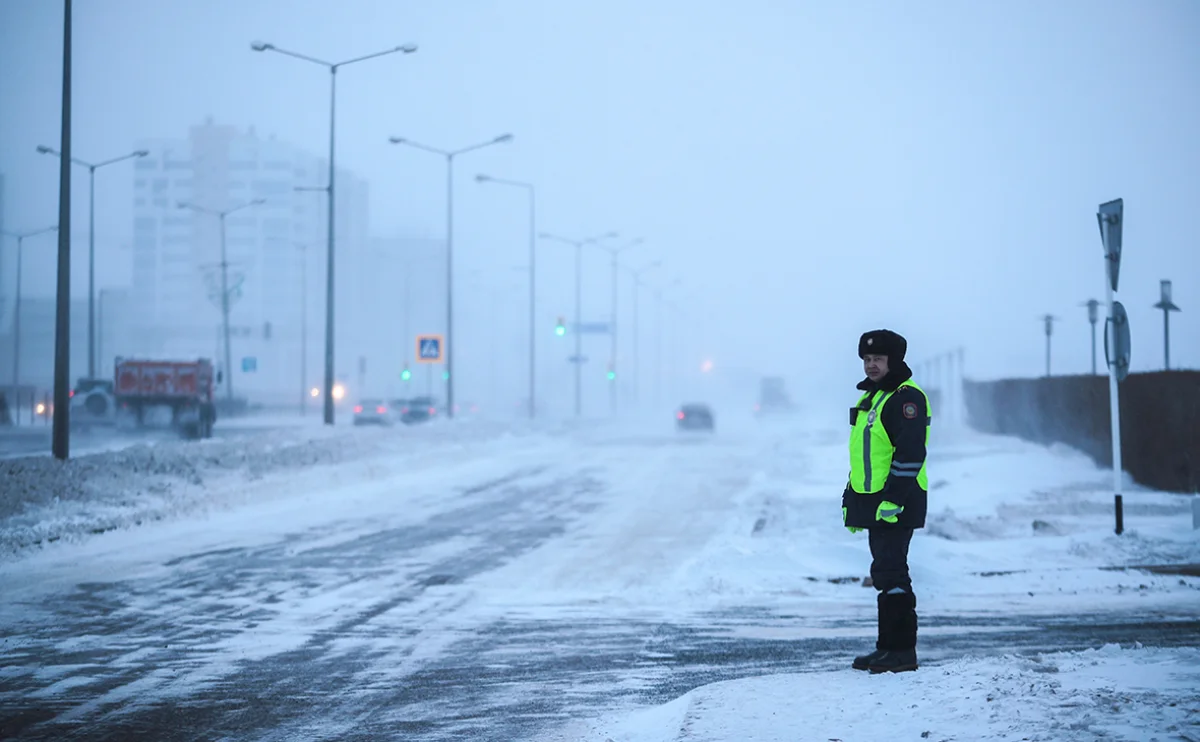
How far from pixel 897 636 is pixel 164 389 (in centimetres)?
4291

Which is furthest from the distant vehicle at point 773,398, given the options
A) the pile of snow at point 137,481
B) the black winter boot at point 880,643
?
the black winter boot at point 880,643

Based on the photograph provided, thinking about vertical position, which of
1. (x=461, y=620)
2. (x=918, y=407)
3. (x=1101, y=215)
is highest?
(x=1101, y=215)

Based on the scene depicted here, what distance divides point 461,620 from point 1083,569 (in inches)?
254

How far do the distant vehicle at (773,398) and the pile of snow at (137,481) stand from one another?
59431 mm

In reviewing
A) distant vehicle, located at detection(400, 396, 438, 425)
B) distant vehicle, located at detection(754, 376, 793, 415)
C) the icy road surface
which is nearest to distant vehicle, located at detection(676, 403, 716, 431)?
distant vehicle, located at detection(400, 396, 438, 425)

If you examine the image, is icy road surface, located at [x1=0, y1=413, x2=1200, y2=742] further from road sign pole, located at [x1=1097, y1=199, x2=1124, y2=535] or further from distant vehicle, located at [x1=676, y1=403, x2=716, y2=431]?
distant vehicle, located at [x1=676, y1=403, x2=716, y2=431]

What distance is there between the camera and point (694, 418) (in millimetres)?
54719

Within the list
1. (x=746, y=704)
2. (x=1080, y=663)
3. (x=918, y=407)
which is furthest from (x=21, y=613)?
(x=1080, y=663)

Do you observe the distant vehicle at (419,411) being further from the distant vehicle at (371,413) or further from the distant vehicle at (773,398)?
the distant vehicle at (773,398)

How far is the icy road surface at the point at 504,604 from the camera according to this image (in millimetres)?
6828

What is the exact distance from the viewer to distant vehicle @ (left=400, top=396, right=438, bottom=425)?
61031mm

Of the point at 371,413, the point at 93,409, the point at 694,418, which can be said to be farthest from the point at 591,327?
the point at 93,409

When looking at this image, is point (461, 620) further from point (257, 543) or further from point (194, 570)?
point (257, 543)

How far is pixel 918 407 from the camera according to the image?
6492 millimetres
